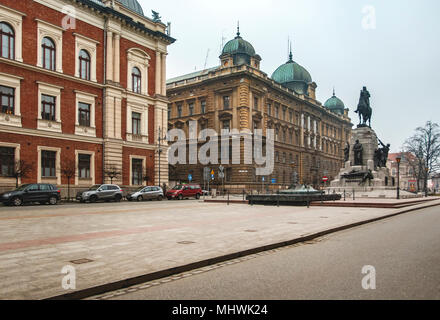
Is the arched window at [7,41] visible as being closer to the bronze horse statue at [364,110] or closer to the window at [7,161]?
the window at [7,161]

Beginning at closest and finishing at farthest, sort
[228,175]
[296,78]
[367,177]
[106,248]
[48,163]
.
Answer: [106,248] < [48,163] < [367,177] < [228,175] < [296,78]

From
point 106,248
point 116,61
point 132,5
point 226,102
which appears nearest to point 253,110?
point 226,102

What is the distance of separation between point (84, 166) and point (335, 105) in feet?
276

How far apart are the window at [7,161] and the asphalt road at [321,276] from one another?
2897cm

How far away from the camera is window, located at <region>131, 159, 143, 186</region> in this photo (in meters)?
42.1

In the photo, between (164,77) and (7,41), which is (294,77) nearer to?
(164,77)

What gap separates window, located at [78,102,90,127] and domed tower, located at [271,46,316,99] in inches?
2145

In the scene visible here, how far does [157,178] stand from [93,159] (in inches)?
358

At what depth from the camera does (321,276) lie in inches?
245

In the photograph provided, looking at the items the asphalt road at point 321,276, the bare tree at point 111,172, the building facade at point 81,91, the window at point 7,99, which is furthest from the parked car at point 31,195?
the asphalt road at point 321,276

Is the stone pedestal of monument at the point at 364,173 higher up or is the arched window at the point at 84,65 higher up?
the arched window at the point at 84,65

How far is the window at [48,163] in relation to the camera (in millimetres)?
33594

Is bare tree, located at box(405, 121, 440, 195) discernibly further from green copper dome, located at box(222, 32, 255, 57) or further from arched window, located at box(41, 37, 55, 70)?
arched window, located at box(41, 37, 55, 70)
